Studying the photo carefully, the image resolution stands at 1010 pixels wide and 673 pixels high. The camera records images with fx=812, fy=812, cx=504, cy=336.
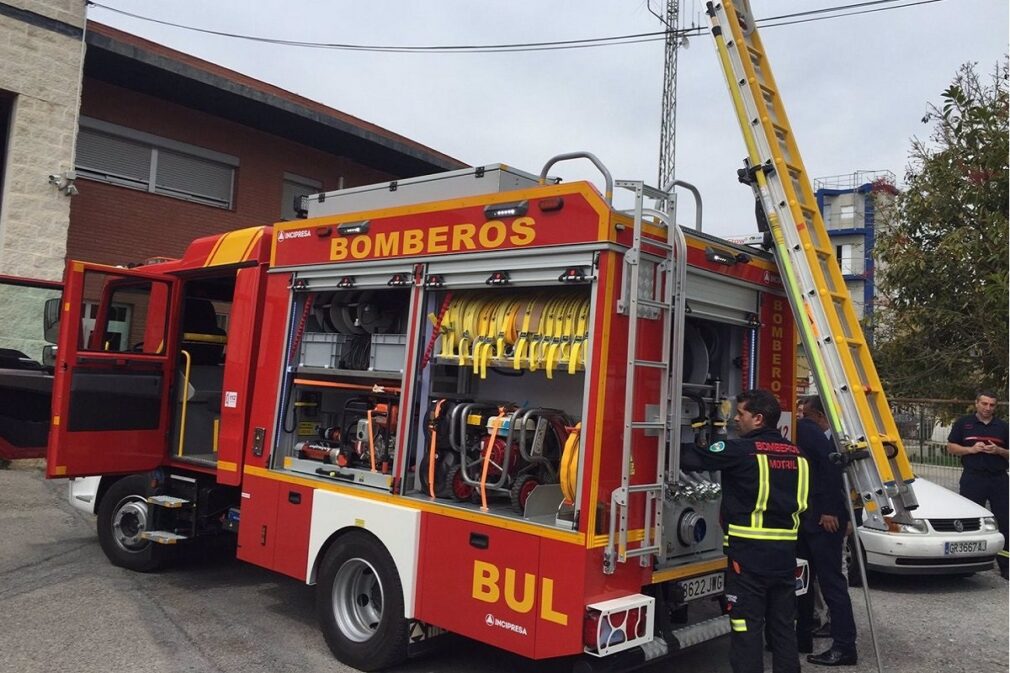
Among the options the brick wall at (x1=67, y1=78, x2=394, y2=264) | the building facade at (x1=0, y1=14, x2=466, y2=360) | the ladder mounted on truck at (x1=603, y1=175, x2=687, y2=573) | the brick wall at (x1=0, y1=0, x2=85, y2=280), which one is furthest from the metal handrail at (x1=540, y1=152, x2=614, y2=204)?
the brick wall at (x1=67, y1=78, x2=394, y2=264)

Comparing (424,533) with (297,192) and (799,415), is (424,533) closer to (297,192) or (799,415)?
(799,415)

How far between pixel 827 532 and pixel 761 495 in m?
1.41

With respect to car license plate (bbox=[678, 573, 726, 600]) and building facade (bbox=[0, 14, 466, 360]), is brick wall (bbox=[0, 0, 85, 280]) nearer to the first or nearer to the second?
building facade (bbox=[0, 14, 466, 360])

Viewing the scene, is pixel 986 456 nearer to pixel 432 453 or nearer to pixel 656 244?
pixel 656 244

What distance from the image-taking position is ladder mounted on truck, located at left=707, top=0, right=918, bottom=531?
184 inches

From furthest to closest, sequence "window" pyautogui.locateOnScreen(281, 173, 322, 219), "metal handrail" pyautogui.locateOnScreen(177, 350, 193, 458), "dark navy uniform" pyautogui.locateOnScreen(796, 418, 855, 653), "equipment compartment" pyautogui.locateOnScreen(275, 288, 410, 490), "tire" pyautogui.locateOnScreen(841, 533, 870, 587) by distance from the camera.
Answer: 1. "window" pyautogui.locateOnScreen(281, 173, 322, 219)
2. "tire" pyautogui.locateOnScreen(841, 533, 870, 587)
3. "metal handrail" pyautogui.locateOnScreen(177, 350, 193, 458)
4. "equipment compartment" pyautogui.locateOnScreen(275, 288, 410, 490)
5. "dark navy uniform" pyautogui.locateOnScreen(796, 418, 855, 653)

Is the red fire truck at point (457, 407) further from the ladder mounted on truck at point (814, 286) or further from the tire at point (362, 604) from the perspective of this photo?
the ladder mounted on truck at point (814, 286)

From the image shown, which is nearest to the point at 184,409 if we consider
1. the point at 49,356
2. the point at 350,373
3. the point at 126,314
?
the point at 126,314

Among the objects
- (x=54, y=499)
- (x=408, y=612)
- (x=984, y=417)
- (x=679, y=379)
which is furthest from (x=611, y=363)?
(x=54, y=499)

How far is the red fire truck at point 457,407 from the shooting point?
160 inches

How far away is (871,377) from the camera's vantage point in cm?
493

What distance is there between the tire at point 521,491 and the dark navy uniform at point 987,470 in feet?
18.1

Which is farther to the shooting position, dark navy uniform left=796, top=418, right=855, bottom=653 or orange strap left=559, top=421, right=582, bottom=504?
dark navy uniform left=796, top=418, right=855, bottom=653

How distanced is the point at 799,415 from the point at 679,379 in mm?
1958
